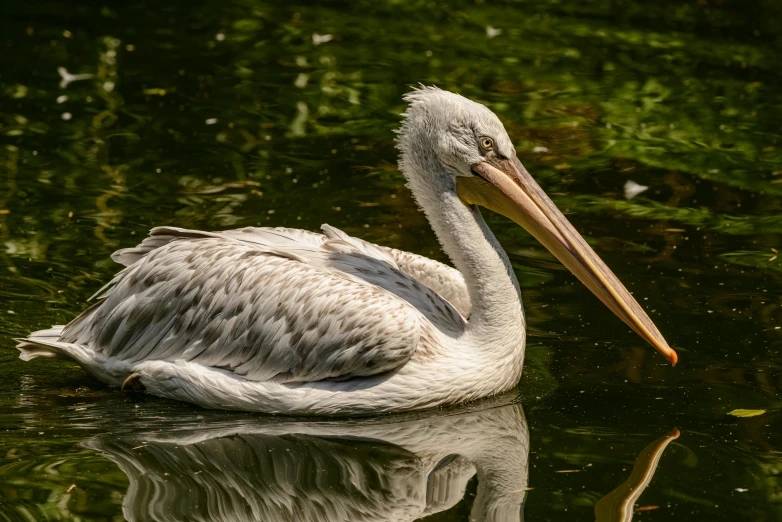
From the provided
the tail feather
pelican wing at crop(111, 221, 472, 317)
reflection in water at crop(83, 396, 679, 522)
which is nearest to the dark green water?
reflection in water at crop(83, 396, 679, 522)

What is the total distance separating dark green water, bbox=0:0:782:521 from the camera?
519 centimetres

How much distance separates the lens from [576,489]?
505 centimetres

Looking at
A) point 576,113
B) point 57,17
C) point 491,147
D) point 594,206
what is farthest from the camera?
point 57,17

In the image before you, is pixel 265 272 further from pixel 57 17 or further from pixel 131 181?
pixel 57 17

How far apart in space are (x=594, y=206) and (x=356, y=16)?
18.5 feet

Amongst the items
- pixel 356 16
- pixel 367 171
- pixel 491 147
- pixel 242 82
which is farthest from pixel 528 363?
pixel 356 16

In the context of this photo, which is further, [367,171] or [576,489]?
[367,171]

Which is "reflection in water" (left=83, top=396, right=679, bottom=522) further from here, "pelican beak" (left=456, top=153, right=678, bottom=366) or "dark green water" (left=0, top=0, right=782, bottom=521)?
"pelican beak" (left=456, top=153, right=678, bottom=366)

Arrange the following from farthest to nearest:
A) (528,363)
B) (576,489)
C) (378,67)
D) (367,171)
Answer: (378,67)
(367,171)
(528,363)
(576,489)

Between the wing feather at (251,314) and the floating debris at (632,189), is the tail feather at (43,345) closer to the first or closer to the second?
the wing feather at (251,314)

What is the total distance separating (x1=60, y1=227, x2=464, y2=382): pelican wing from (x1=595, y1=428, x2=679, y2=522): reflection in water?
43.0 inches

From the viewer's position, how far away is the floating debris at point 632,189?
29.3 ft

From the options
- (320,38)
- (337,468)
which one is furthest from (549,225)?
(320,38)

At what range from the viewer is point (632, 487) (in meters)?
5.08
